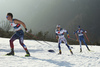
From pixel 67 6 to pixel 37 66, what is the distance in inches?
6672

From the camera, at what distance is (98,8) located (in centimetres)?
12694

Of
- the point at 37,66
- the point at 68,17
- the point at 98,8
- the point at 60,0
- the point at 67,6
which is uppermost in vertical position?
the point at 60,0

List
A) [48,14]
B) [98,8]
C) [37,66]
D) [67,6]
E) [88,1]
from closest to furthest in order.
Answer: [37,66]
[98,8]
[88,1]
[67,6]
[48,14]

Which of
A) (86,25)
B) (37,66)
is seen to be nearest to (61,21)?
(86,25)

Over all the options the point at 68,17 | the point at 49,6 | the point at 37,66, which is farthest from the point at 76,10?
the point at 37,66

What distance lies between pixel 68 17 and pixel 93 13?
34.5 metres

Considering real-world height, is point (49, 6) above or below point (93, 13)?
above

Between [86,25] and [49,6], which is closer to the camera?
[86,25]

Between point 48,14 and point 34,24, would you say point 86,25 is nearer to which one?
point 48,14

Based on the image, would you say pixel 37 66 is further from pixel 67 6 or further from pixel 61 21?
pixel 67 6

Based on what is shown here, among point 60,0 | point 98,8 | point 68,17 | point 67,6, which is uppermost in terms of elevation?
point 60,0

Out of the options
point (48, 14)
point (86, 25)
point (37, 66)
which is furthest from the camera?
point (48, 14)

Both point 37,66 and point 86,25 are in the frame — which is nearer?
point 37,66

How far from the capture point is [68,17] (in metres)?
146
